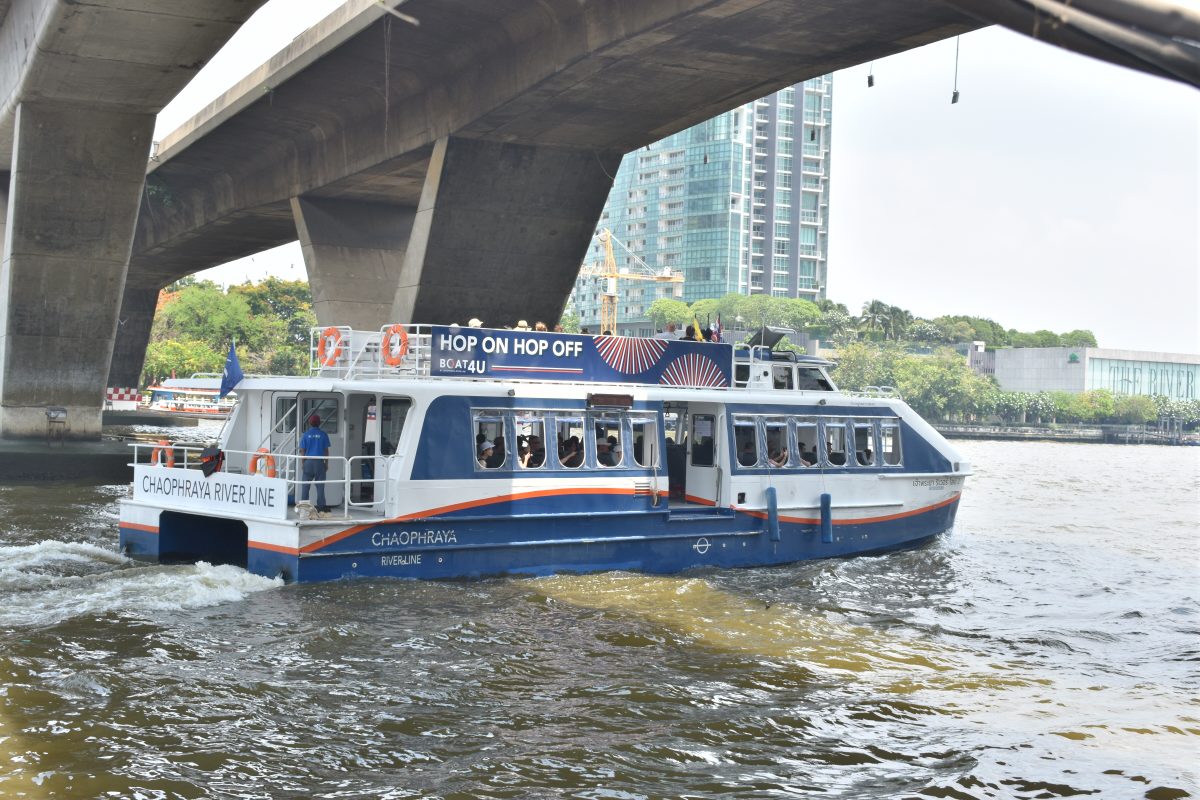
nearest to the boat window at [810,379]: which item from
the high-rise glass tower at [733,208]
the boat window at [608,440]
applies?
the boat window at [608,440]

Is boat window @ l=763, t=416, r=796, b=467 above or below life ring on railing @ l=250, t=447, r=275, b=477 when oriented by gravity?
above

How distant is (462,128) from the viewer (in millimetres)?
25328

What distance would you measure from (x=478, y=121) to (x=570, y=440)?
1055cm

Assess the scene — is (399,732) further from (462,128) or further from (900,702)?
(462,128)

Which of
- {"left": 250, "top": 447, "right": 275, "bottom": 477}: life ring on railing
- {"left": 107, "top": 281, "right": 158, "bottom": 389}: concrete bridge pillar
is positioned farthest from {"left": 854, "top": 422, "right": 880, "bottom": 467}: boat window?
{"left": 107, "top": 281, "right": 158, "bottom": 389}: concrete bridge pillar

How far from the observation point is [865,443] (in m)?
19.8

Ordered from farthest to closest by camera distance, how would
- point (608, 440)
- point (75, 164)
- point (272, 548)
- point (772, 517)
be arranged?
point (75, 164) → point (772, 517) → point (608, 440) → point (272, 548)

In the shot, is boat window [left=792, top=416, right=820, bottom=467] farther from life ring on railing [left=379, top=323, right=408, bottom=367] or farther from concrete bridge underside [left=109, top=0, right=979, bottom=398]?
life ring on railing [left=379, top=323, right=408, bottom=367]

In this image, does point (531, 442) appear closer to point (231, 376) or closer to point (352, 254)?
point (231, 376)

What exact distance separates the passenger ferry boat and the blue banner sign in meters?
0.03

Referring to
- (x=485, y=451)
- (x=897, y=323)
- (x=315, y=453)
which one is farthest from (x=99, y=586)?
(x=897, y=323)

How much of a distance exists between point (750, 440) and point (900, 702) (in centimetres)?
774

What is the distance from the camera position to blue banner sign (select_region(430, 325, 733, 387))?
53.0 feet

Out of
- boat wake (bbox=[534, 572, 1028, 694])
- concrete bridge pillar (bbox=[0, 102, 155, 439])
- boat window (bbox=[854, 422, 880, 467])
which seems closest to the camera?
boat wake (bbox=[534, 572, 1028, 694])
